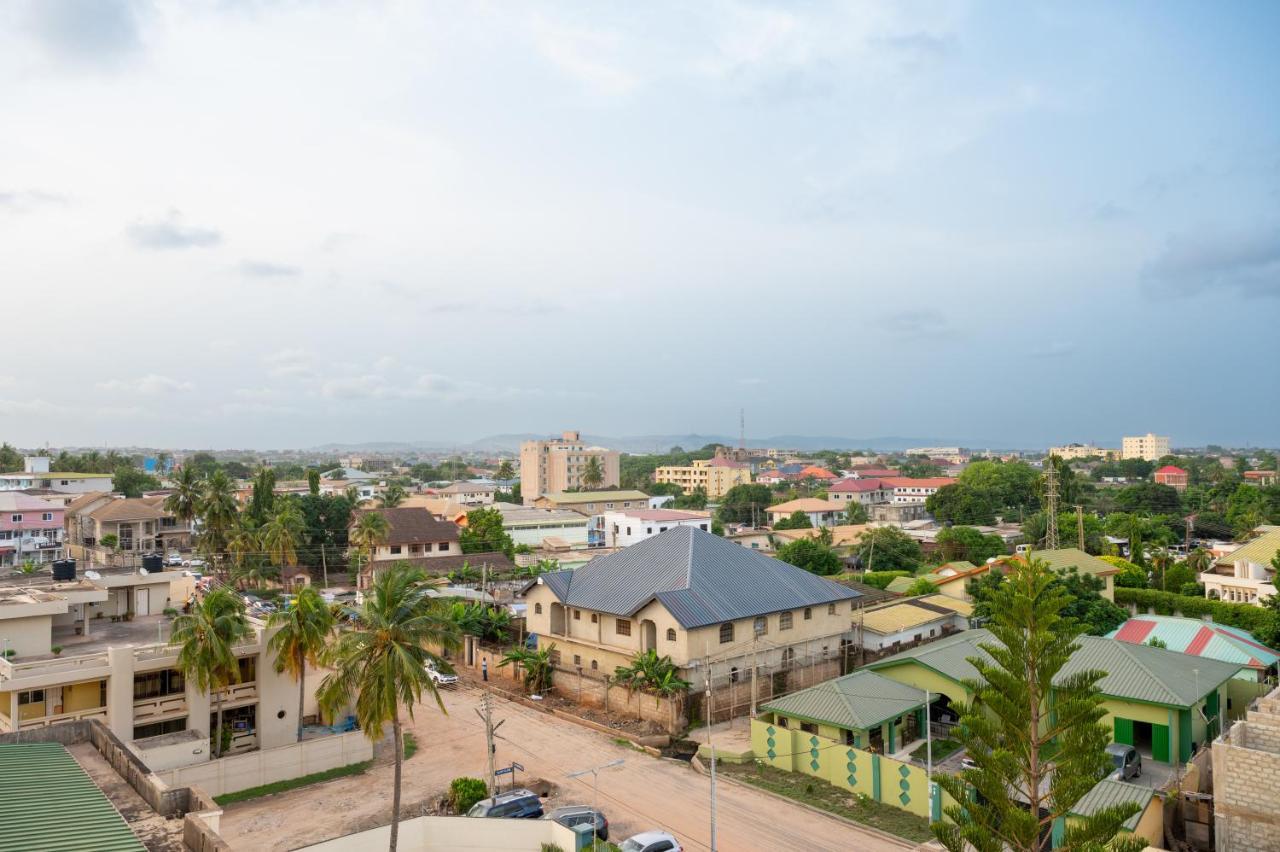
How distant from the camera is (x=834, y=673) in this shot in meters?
37.6

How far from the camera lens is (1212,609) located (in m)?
43.0

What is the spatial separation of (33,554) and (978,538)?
7733 cm

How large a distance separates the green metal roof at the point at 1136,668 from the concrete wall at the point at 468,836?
45.4ft

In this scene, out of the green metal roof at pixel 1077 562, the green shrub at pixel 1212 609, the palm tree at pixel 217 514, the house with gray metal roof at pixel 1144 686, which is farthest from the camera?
the palm tree at pixel 217 514

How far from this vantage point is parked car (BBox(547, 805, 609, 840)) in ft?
71.0

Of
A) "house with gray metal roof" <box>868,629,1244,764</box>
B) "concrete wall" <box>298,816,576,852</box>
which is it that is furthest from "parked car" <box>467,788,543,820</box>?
"house with gray metal roof" <box>868,629,1244,764</box>

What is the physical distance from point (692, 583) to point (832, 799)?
453 inches

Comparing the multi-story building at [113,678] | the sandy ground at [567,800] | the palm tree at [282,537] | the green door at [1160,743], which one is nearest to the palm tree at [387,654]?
the sandy ground at [567,800]

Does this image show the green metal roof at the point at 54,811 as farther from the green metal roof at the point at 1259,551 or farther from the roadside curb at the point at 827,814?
the green metal roof at the point at 1259,551

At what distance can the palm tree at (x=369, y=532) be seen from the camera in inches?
2424

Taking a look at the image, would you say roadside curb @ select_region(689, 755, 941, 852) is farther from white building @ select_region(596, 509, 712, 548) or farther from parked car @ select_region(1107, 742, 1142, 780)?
white building @ select_region(596, 509, 712, 548)

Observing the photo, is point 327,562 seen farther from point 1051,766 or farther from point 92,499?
point 1051,766

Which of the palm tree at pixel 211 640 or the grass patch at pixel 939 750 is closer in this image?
the palm tree at pixel 211 640

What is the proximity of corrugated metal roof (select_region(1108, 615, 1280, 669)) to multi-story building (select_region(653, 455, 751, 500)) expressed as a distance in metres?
123
